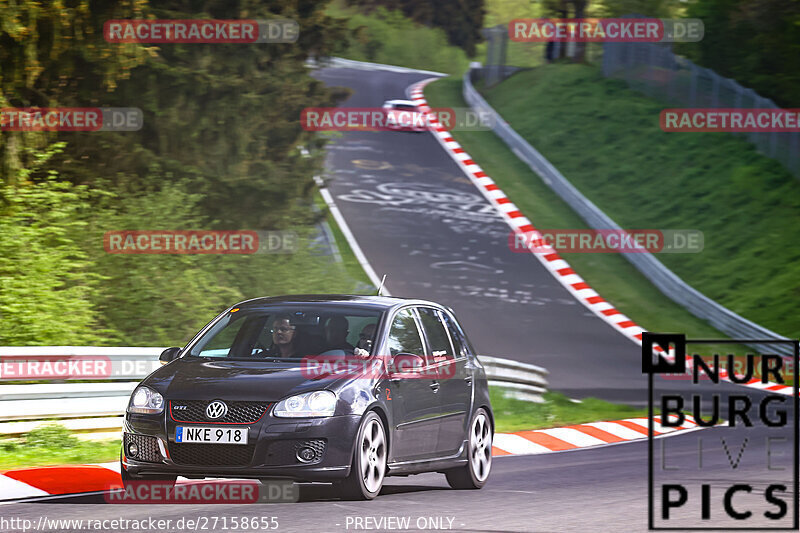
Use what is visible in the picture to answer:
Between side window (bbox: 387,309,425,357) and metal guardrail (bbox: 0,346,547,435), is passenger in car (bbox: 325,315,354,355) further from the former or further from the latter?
metal guardrail (bbox: 0,346,547,435)

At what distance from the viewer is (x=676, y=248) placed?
36594 mm

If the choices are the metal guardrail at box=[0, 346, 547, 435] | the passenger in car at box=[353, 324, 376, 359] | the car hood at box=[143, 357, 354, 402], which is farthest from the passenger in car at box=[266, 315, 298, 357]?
the metal guardrail at box=[0, 346, 547, 435]

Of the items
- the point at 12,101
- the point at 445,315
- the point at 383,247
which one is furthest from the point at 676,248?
the point at 445,315

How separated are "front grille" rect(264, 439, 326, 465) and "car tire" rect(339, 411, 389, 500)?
0.88ft

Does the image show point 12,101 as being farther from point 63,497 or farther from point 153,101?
point 63,497

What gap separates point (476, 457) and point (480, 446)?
0.17 metres

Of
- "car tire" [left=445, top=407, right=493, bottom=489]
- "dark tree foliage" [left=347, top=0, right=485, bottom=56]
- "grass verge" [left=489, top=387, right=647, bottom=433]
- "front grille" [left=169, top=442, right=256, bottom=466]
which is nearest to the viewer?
"front grille" [left=169, top=442, right=256, bottom=466]

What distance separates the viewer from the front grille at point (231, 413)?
873 centimetres

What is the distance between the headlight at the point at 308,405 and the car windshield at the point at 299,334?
79 cm

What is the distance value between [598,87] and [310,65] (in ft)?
90.8

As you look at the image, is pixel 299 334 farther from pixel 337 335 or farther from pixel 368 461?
pixel 368 461

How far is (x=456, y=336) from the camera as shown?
11.3 metres

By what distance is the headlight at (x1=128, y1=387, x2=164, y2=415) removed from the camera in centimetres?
893

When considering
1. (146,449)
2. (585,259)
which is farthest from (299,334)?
(585,259)
